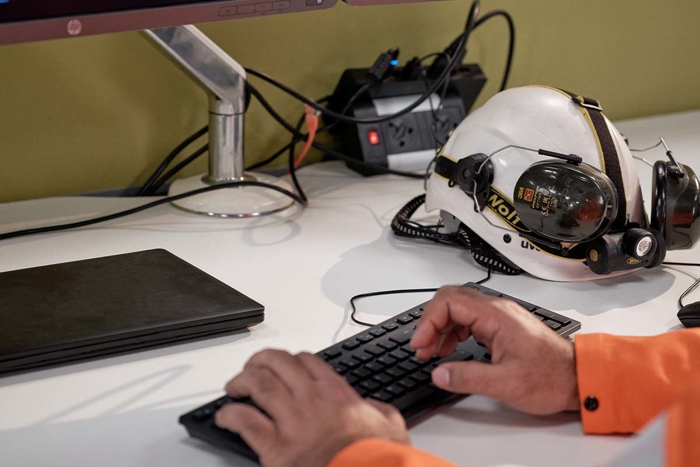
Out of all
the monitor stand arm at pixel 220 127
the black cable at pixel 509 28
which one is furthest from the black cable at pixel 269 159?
the black cable at pixel 509 28

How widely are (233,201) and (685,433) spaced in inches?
33.4

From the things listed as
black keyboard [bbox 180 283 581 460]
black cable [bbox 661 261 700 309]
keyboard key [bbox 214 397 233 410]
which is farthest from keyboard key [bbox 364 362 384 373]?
black cable [bbox 661 261 700 309]

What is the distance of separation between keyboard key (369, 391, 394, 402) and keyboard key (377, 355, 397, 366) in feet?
0.16

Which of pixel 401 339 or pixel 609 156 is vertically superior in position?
pixel 609 156

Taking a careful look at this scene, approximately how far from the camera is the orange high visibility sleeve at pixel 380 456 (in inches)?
24.3

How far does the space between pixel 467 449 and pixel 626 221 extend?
0.44 m

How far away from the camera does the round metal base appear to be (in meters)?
1.22

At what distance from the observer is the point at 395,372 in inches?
31.6

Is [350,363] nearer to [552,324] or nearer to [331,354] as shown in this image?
[331,354]

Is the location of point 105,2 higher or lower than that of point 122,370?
higher

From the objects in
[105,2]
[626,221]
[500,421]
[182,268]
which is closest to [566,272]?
[626,221]

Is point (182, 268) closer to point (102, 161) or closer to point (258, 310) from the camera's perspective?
point (258, 310)

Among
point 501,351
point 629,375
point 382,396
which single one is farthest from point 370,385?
point 629,375

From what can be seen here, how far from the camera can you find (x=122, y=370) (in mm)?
824
